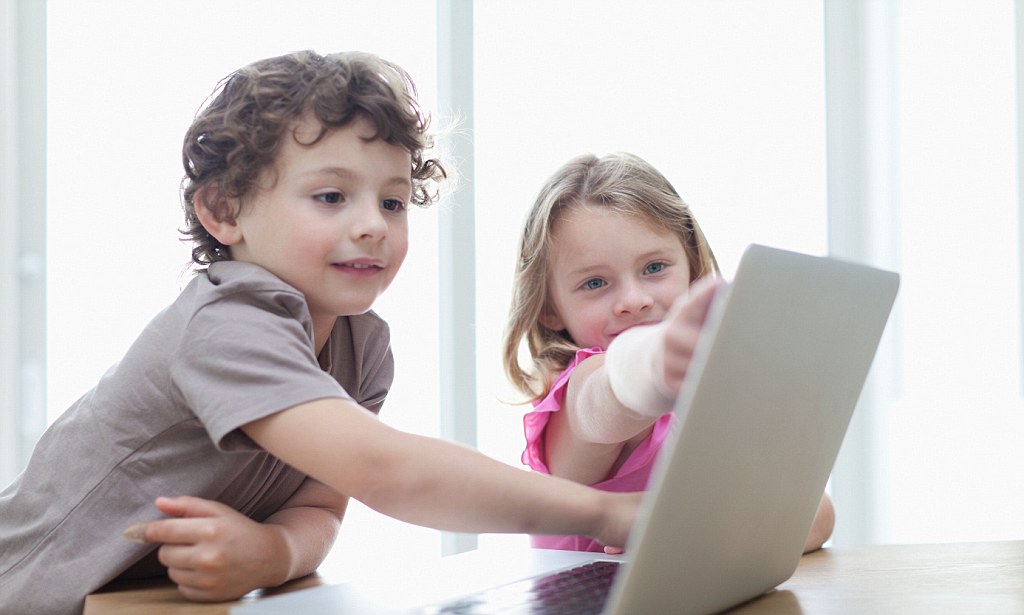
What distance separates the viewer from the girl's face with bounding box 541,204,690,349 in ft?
3.86

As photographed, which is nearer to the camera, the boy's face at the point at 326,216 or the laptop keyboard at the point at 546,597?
the laptop keyboard at the point at 546,597

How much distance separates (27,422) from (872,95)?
2.20 metres

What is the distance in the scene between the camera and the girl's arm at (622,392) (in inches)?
22.6

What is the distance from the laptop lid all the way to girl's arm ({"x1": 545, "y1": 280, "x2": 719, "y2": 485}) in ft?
0.06

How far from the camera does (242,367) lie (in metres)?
0.75

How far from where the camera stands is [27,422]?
6.63 ft

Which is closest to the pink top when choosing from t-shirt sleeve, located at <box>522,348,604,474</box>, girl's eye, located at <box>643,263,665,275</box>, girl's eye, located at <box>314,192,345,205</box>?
t-shirt sleeve, located at <box>522,348,604,474</box>

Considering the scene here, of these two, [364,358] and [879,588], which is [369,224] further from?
[879,588]

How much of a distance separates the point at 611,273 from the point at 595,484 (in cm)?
26

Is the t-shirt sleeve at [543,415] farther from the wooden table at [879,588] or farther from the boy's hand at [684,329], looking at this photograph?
the boy's hand at [684,329]

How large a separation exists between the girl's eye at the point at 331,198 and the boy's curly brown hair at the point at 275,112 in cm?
5

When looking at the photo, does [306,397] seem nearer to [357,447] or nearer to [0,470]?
[357,447]

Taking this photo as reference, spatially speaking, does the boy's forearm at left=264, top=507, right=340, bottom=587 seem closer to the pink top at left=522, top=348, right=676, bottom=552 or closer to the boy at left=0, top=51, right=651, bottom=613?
the boy at left=0, top=51, right=651, bottom=613

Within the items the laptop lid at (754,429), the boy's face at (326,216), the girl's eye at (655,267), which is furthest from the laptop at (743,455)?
the girl's eye at (655,267)
